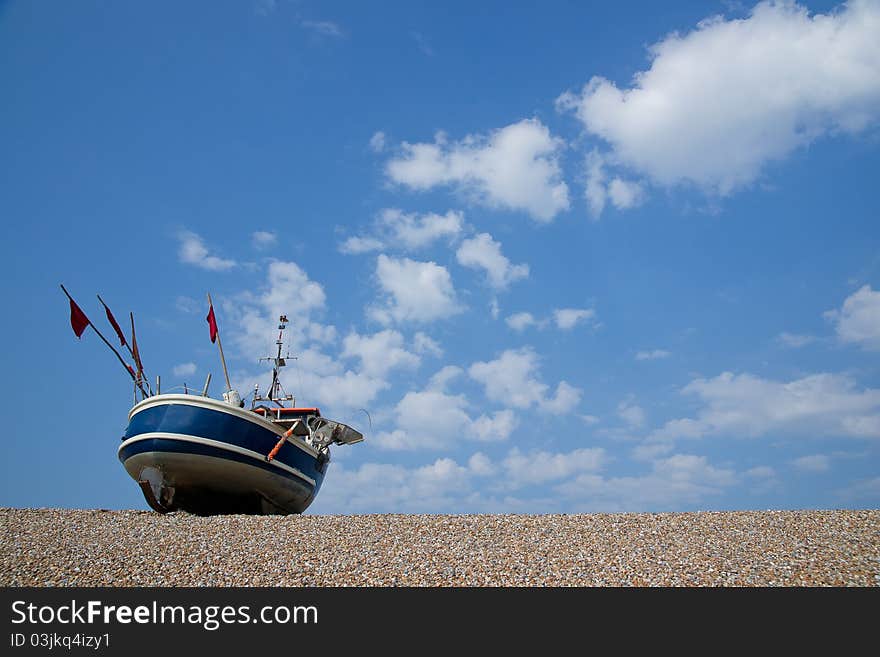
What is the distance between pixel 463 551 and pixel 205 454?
11.6 metres

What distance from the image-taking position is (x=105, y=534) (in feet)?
48.1

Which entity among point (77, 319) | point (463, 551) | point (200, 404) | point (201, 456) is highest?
point (77, 319)

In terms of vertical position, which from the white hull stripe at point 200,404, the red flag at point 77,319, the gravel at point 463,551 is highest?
the red flag at point 77,319

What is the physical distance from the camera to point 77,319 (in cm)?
2219

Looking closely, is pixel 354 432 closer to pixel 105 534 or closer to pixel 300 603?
pixel 105 534

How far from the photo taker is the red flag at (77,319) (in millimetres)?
22094

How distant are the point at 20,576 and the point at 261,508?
38.3 ft

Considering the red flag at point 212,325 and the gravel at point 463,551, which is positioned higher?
the red flag at point 212,325

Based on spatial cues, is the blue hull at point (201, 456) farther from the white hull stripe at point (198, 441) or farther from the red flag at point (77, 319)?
the red flag at point (77, 319)

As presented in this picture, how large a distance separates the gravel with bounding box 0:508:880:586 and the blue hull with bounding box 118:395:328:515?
4037 millimetres

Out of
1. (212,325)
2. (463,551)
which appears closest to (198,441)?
(212,325)

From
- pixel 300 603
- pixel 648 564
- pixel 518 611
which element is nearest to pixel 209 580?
pixel 300 603

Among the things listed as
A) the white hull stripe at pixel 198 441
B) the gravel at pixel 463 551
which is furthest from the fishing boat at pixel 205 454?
the gravel at pixel 463 551

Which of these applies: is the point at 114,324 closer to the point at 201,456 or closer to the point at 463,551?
the point at 201,456
